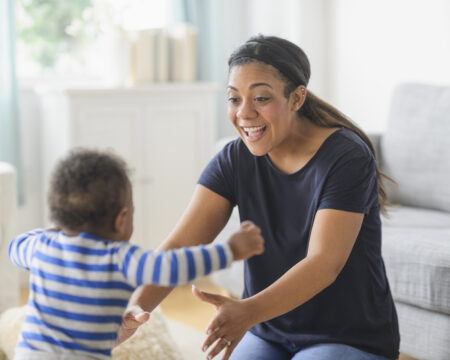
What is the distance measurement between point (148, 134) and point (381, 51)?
1.19 metres

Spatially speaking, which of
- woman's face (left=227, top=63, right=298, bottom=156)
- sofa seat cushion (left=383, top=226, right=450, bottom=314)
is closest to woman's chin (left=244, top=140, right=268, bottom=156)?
woman's face (left=227, top=63, right=298, bottom=156)

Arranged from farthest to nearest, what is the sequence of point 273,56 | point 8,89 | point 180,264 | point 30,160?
1. point 30,160
2. point 8,89
3. point 273,56
4. point 180,264

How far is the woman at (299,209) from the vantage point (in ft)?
5.37

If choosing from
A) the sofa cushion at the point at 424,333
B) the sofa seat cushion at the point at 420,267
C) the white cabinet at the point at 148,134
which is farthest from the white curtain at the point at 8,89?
the sofa cushion at the point at 424,333

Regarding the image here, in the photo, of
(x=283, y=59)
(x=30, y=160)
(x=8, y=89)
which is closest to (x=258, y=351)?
(x=283, y=59)

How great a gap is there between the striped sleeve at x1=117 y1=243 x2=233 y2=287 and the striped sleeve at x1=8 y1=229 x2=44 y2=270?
238 millimetres

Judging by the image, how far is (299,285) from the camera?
155cm

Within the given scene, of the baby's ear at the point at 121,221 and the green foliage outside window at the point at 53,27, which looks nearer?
the baby's ear at the point at 121,221

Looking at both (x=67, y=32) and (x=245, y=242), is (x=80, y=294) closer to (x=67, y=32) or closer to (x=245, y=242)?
(x=245, y=242)

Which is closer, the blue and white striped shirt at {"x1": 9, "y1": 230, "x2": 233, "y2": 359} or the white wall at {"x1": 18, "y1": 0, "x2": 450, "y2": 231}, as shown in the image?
the blue and white striped shirt at {"x1": 9, "y1": 230, "x2": 233, "y2": 359}

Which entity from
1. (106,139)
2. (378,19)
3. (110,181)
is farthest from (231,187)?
(378,19)

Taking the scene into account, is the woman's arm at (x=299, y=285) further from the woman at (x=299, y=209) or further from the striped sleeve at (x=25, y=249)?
the striped sleeve at (x=25, y=249)

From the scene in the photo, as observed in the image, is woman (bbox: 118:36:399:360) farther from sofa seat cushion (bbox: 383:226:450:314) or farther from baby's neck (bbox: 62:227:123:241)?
sofa seat cushion (bbox: 383:226:450:314)

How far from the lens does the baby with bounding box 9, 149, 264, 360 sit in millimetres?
1339
